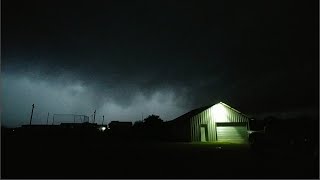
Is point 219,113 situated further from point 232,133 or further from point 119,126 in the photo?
point 119,126

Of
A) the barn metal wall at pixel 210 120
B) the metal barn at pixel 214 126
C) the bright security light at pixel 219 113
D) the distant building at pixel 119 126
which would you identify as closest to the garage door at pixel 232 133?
the metal barn at pixel 214 126

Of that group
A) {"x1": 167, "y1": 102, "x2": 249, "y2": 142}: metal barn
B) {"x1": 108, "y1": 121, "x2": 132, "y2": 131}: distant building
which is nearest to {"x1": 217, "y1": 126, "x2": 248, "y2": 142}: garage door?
{"x1": 167, "y1": 102, "x2": 249, "y2": 142}: metal barn

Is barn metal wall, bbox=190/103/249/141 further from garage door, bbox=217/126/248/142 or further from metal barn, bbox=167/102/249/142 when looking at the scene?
garage door, bbox=217/126/248/142

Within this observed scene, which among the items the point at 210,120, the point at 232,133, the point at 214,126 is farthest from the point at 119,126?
the point at 232,133

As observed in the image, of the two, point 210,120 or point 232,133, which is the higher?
point 210,120

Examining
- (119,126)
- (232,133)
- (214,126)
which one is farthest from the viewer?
(119,126)

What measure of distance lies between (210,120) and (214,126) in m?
0.90

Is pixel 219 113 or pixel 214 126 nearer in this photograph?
pixel 214 126

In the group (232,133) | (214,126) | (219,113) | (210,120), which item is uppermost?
(219,113)

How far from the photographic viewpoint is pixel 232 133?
33.6 m

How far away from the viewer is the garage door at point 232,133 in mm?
33250

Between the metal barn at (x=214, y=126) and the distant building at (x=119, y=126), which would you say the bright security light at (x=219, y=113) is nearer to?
the metal barn at (x=214, y=126)

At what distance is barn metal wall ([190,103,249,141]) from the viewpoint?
32344 mm

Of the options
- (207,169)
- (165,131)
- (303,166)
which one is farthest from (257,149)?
(165,131)
